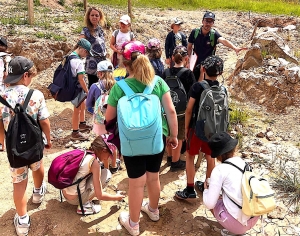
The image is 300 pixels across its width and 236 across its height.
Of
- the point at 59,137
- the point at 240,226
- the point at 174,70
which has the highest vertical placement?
the point at 174,70

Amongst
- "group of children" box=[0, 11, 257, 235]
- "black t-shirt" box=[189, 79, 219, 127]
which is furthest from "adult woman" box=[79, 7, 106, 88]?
"black t-shirt" box=[189, 79, 219, 127]

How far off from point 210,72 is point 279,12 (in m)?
18.1

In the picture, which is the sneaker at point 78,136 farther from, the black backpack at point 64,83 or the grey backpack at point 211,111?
the grey backpack at point 211,111

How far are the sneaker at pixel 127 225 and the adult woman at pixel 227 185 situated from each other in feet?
2.67

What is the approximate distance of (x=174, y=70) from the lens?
405 centimetres

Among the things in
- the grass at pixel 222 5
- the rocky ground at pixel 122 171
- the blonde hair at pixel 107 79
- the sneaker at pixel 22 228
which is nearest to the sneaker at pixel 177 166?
the rocky ground at pixel 122 171

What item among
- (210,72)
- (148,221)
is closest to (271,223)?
(148,221)

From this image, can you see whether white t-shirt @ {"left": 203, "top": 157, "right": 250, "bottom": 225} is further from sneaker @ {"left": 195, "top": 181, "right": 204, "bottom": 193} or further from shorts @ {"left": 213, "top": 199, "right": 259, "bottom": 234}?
sneaker @ {"left": 195, "top": 181, "right": 204, "bottom": 193}

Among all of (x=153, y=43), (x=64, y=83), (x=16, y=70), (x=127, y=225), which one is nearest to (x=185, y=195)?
(x=127, y=225)

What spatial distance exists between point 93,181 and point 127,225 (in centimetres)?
59

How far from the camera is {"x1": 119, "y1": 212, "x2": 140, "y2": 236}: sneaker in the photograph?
335 centimetres

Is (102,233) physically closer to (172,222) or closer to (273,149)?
(172,222)

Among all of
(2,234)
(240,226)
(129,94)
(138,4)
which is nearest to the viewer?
(129,94)

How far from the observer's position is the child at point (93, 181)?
11.3ft
